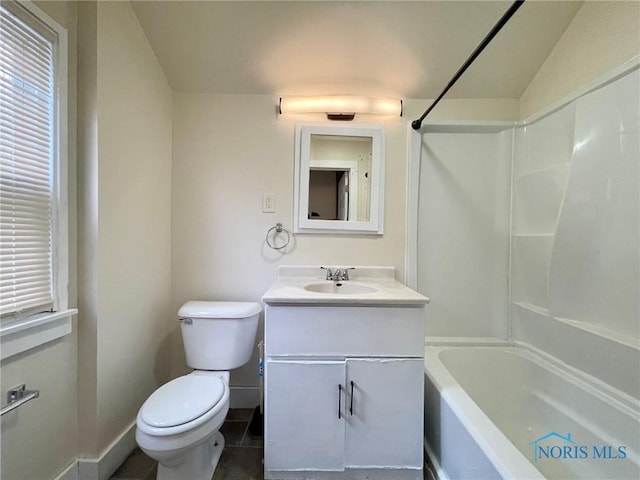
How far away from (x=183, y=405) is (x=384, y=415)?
828 millimetres

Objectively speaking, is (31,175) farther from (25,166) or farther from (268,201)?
(268,201)

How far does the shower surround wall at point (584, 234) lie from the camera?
1.05 m

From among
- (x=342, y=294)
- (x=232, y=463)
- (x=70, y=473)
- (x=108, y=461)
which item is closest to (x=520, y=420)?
(x=342, y=294)

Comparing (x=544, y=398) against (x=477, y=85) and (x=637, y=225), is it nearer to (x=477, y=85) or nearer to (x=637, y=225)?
(x=637, y=225)

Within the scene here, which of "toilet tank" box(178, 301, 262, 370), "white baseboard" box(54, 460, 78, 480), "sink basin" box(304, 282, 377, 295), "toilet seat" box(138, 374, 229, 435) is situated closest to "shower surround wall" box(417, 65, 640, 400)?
"sink basin" box(304, 282, 377, 295)

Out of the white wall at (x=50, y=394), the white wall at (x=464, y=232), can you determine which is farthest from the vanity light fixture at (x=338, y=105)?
the white wall at (x=50, y=394)

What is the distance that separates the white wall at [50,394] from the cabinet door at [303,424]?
814 millimetres

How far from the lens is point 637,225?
40.6 inches

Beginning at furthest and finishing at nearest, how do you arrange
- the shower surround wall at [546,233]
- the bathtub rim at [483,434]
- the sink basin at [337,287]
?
the sink basin at [337,287], the shower surround wall at [546,233], the bathtub rim at [483,434]

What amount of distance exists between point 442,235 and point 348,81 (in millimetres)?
1111

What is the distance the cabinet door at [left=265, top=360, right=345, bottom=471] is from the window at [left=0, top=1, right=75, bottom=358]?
911mm

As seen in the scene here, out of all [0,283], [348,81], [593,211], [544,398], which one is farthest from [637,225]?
[0,283]

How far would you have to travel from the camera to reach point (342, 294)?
1.31 metres

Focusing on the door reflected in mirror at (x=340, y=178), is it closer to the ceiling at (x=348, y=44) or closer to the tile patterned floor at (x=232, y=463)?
the ceiling at (x=348, y=44)
